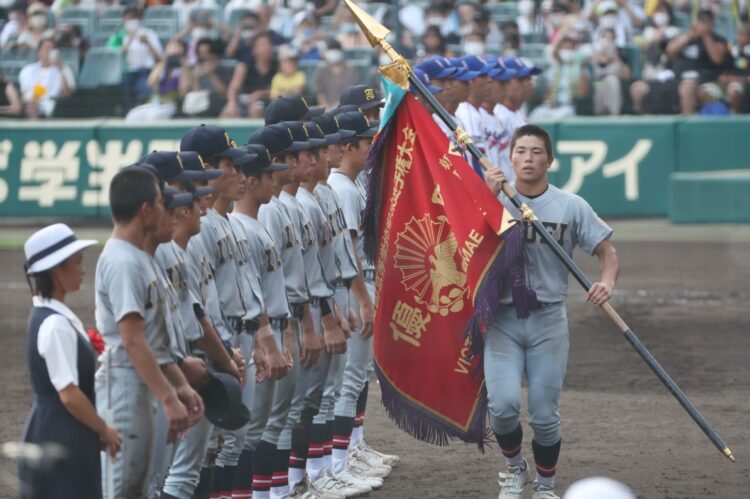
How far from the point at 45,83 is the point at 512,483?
12.9m

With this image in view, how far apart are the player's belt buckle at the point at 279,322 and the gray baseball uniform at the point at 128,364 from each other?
1531 mm

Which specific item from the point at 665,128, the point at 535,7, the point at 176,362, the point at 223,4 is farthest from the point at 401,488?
the point at 223,4

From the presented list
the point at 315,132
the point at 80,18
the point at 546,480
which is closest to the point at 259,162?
the point at 315,132

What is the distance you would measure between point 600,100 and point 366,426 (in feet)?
30.1

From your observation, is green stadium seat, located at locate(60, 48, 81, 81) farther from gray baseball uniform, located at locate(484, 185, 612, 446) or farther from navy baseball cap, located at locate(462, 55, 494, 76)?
gray baseball uniform, located at locate(484, 185, 612, 446)

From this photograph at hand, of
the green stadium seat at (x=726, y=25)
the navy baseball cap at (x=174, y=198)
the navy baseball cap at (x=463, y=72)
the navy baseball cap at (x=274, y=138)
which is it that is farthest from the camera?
the green stadium seat at (x=726, y=25)

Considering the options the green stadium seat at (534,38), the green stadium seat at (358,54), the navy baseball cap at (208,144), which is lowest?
the navy baseball cap at (208,144)

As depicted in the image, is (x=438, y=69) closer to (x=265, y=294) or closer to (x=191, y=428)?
(x=265, y=294)

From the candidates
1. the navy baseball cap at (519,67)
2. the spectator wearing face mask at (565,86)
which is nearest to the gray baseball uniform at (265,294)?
the navy baseball cap at (519,67)

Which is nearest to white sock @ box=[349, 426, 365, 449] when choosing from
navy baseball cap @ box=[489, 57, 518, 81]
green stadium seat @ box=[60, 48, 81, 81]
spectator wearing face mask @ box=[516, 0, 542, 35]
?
navy baseball cap @ box=[489, 57, 518, 81]

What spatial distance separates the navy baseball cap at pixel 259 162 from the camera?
21.7ft

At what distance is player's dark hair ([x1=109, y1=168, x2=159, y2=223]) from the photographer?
5152 mm

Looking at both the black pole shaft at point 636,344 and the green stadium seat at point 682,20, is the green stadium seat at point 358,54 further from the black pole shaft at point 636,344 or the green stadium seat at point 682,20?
the black pole shaft at point 636,344

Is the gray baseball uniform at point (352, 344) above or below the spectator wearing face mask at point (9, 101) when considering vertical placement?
below
